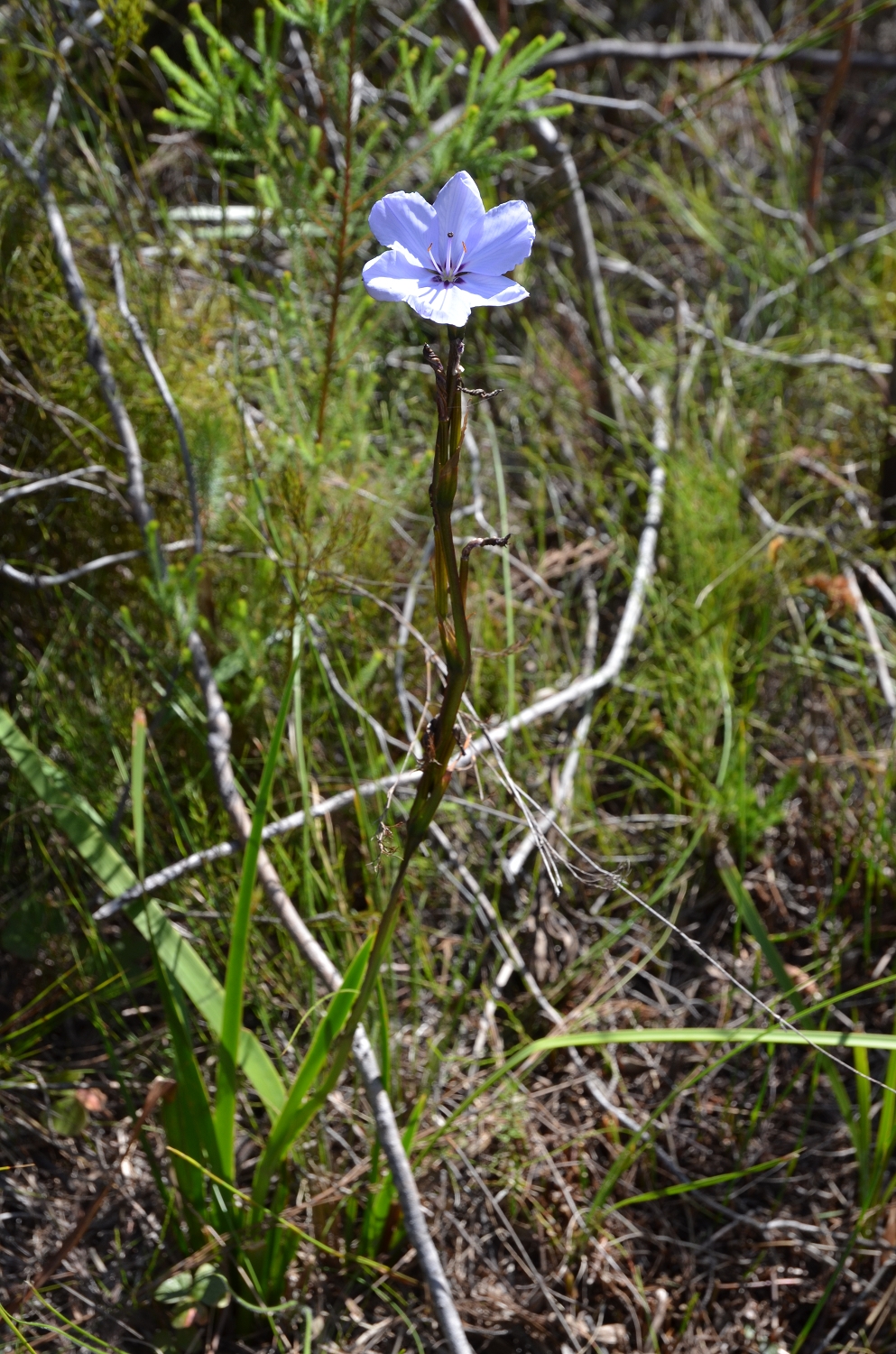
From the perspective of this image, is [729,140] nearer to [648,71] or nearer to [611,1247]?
[648,71]

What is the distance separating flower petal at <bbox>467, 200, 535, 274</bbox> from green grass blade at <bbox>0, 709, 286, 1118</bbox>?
0.96 meters

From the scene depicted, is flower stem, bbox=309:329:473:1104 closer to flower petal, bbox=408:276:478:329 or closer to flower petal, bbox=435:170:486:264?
flower petal, bbox=408:276:478:329

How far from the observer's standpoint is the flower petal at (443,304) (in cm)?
77

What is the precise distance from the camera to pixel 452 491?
0.81m

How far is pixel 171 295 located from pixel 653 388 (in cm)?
134

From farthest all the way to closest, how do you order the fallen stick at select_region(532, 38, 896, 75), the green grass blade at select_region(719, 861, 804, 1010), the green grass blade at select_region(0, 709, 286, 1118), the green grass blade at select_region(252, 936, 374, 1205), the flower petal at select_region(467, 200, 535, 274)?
the fallen stick at select_region(532, 38, 896, 75)
the green grass blade at select_region(719, 861, 804, 1010)
the green grass blade at select_region(0, 709, 286, 1118)
the green grass blade at select_region(252, 936, 374, 1205)
the flower petal at select_region(467, 200, 535, 274)

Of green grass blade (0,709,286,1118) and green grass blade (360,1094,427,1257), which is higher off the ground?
green grass blade (0,709,286,1118)

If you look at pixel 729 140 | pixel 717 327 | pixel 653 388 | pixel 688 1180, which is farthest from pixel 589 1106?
pixel 729 140

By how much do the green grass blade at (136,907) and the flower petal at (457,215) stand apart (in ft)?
3.13

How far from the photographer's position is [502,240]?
0.89 m

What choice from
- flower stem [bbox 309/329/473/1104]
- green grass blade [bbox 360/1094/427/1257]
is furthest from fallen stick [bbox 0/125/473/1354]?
flower stem [bbox 309/329/473/1104]

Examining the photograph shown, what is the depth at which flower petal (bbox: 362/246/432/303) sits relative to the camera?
82cm

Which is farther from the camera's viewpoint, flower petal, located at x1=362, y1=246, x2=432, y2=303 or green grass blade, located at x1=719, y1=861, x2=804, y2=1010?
green grass blade, located at x1=719, y1=861, x2=804, y2=1010

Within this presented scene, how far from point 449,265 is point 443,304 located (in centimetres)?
14
